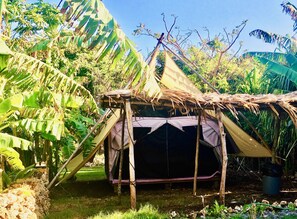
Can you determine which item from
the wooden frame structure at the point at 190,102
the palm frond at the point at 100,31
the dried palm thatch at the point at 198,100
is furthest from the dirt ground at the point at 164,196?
the palm frond at the point at 100,31

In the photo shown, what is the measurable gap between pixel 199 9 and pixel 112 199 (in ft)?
45.5

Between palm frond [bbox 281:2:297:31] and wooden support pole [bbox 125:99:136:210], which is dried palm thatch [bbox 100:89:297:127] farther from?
palm frond [bbox 281:2:297:31]

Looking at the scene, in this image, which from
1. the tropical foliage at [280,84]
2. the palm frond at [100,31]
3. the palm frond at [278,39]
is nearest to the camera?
the palm frond at [100,31]

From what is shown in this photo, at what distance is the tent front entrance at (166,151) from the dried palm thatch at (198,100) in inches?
74.6

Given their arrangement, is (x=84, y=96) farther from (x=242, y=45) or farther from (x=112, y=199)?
(x=242, y=45)

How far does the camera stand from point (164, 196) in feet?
24.1

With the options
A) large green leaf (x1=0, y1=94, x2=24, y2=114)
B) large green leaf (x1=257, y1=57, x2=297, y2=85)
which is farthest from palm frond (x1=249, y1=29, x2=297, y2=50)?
large green leaf (x1=0, y1=94, x2=24, y2=114)

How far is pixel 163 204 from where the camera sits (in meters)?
6.46

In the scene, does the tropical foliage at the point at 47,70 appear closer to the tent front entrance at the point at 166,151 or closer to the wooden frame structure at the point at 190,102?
the wooden frame structure at the point at 190,102

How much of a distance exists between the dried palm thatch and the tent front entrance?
6.21 feet

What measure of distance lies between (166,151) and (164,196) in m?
1.22

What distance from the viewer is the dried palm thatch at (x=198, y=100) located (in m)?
5.70

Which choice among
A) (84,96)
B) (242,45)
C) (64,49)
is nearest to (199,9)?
(242,45)

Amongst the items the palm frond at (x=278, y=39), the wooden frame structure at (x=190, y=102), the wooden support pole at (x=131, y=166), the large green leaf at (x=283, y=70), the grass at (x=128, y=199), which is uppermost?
the palm frond at (x=278, y=39)
